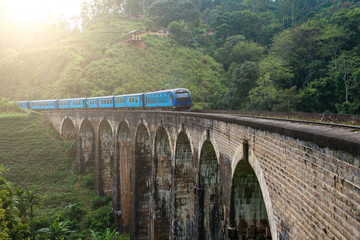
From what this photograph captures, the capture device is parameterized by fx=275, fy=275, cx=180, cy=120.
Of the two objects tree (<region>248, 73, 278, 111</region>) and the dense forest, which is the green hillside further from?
tree (<region>248, 73, 278, 111</region>)

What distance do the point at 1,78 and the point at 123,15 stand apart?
41.7m

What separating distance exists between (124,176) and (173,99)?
7770 mm

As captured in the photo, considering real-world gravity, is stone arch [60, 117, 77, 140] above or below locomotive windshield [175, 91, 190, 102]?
below

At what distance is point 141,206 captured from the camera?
62.5 feet

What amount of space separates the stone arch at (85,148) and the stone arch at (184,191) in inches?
651

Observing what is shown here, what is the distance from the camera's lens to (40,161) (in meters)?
27.1

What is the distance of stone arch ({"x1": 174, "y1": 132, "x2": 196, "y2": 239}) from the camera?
13.4 meters

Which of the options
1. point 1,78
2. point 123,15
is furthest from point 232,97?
point 123,15

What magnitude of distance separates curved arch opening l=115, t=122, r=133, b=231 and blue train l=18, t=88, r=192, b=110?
2.75m

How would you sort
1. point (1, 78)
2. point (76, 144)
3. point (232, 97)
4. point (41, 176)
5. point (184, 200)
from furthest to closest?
point (1, 78) < point (232, 97) < point (76, 144) < point (41, 176) < point (184, 200)

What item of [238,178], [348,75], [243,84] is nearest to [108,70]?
[243,84]

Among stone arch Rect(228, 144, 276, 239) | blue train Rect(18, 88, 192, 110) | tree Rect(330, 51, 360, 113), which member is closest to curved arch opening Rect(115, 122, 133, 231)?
blue train Rect(18, 88, 192, 110)

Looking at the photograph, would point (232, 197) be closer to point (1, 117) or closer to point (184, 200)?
point (184, 200)

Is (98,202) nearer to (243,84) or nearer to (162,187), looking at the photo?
(162,187)
